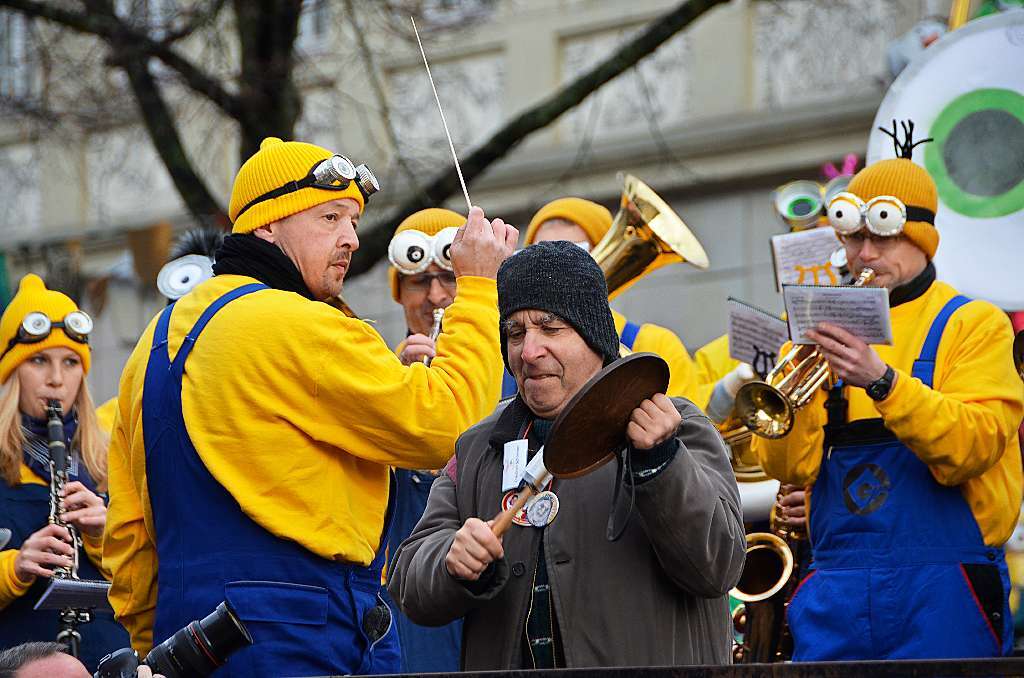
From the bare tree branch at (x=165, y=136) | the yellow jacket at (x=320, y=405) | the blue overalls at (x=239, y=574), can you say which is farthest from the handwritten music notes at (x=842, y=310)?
the bare tree branch at (x=165, y=136)

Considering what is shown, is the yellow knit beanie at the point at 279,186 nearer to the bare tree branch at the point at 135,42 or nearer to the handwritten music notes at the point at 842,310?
the handwritten music notes at the point at 842,310

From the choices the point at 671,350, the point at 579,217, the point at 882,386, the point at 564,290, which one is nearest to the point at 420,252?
the point at 579,217

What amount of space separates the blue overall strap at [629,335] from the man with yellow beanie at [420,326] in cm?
70

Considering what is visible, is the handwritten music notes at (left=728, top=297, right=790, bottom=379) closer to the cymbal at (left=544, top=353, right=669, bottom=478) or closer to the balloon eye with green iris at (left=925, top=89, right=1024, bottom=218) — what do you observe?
the balloon eye with green iris at (left=925, top=89, right=1024, bottom=218)

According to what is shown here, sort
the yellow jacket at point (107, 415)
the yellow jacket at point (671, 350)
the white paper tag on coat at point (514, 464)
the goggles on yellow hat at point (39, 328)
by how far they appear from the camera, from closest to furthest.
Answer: the white paper tag on coat at point (514, 464) < the yellow jacket at point (671, 350) < the goggles on yellow hat at point (39, 328) < the yellow jacket at point (107, 415)

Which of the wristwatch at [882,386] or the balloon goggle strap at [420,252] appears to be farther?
the balloon goggle strap at [420,252]

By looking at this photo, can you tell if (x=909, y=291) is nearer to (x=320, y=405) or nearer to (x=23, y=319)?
(x=320, y=405)

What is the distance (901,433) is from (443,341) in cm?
172

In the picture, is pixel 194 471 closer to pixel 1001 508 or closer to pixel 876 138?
pixel 1001 508

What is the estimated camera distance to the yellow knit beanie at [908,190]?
649 centimetres

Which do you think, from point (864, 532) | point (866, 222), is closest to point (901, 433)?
point (864, 532)

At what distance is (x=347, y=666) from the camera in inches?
198

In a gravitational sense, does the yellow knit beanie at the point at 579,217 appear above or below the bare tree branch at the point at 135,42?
below

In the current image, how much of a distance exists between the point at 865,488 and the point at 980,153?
197 centimetres
